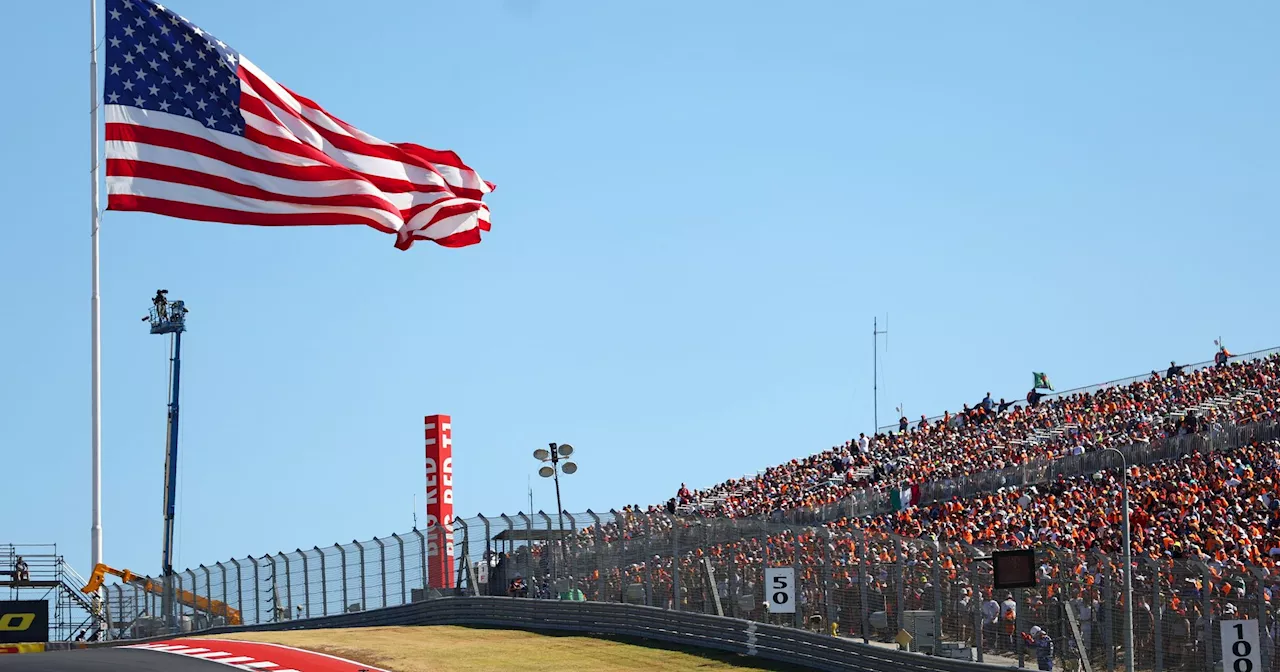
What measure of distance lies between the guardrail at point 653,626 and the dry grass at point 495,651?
345 millimetres

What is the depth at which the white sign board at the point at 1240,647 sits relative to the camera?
23.5 meters

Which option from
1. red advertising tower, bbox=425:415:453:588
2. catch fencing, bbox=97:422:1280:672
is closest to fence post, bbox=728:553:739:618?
catch fencing, bbox=97:422:1280:672

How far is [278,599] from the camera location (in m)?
40.3

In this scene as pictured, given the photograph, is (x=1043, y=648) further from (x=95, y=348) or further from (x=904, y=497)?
(x=904, y=497)

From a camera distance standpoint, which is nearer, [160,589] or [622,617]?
[622,617]

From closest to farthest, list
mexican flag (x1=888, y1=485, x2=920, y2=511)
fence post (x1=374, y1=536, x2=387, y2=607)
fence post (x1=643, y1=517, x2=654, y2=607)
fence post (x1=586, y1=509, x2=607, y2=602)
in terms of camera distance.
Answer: fence post (x1=643, y1=517, x2=654, y2=607), fence post (x1=586, y1=509, x2=607, y2=602), fence post (x1=374, y1=536, x2=387, y2=607), mexican flag (x1=888, y1=485, x2=920, y2=511)

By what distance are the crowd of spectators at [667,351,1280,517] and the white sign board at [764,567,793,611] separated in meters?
19.8

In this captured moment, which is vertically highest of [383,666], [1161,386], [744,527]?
[1161,386]

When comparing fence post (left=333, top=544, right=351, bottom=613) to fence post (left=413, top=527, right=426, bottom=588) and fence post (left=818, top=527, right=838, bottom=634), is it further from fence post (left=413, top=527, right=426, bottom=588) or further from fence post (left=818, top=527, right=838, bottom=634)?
fence post (left=818, top=527, right=838, bottom=634)

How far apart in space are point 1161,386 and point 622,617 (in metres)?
30.4

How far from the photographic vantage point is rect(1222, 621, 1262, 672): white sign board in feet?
77.2

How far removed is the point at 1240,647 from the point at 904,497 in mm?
28804

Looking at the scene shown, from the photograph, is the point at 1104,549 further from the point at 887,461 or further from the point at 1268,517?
the point at 887,461

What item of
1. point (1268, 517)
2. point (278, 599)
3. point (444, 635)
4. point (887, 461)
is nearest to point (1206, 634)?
point (1268, 517)
